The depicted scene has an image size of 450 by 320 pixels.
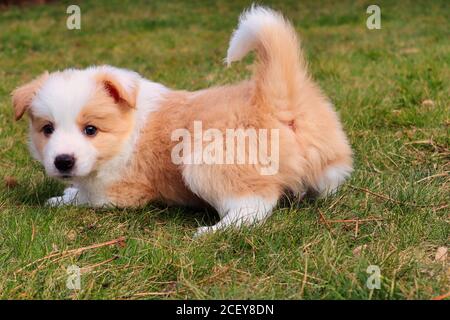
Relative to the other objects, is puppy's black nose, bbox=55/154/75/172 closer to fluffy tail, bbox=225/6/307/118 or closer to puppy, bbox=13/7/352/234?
puppy, bbox=13/7/352/234

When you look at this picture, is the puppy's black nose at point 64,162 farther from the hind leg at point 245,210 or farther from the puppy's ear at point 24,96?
the hind leg at point 245,210

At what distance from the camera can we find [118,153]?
122 inches

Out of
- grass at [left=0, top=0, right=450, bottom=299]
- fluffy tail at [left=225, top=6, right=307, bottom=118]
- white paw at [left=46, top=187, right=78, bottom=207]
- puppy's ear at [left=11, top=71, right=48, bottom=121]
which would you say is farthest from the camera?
white paw at [left=46, top=187, right=78, bottom=207]

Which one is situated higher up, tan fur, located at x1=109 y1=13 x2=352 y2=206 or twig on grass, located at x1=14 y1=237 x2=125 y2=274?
tan fur, located at x1=109 y1=13 x2=352 y2=206

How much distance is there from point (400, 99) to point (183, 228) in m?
2.47

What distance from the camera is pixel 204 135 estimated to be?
287 centimetres

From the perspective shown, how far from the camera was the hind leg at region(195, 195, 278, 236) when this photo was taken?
276 cm

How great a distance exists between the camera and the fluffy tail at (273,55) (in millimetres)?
2832

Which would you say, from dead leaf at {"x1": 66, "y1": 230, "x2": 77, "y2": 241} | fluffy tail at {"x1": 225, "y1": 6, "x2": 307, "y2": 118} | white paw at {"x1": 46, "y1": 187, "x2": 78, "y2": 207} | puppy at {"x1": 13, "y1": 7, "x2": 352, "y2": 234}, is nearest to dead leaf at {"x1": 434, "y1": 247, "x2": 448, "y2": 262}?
puppy at {"x1": 13, "y1": 7, "x2": 352, "y2": 234}

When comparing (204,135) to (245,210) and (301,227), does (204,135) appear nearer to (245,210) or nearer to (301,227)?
(245,210)

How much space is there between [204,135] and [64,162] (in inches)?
26.7

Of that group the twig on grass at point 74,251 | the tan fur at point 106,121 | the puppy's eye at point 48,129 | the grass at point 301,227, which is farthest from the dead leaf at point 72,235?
the puppy's eye at point 48,129

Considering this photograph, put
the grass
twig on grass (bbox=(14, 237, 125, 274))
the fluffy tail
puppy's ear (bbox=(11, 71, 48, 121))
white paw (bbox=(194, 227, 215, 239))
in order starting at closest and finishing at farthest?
the grass, twig on grass (bbox=(14, 237, 125, 274)), white paw (bbox=(194, 227, 215, 239)), the fluffy tail, puppy's ear (bbox=(11, 71, 48, 121))
